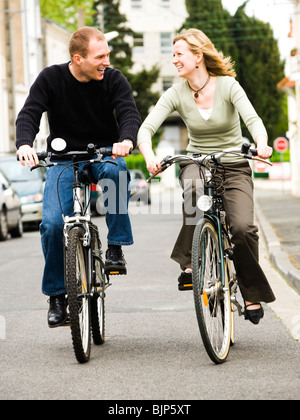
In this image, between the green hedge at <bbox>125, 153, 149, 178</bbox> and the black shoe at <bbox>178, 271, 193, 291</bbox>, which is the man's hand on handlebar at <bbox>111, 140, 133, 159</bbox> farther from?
the green hedge at <bbox>125, 153, 149, 178</bbox>

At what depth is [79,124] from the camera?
20.2 feet

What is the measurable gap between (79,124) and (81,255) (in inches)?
36.8

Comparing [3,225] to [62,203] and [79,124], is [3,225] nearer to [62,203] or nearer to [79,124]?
[79,124]

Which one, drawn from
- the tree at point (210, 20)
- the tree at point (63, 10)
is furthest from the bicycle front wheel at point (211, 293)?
the tree at point (63, 10)

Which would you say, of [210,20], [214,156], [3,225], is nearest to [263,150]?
[214,156]

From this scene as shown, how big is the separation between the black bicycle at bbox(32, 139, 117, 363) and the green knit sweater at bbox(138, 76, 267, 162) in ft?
1.36

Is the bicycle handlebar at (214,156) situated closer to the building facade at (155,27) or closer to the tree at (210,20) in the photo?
the tree at (210,20)

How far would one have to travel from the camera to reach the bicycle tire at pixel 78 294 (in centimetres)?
538

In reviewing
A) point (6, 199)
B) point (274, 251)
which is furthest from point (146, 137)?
point (6, 199)

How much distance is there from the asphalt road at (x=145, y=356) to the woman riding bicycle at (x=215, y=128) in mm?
521

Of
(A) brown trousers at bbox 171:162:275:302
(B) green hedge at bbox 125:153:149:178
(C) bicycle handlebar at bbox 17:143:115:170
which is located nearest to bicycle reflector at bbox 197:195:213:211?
(A) brown trousers at bbox 171:162:275:302
